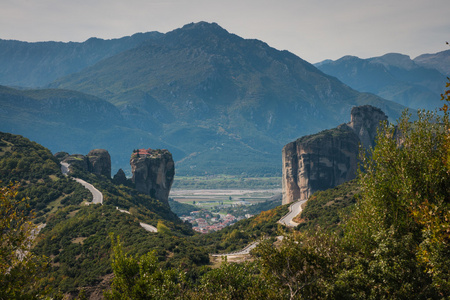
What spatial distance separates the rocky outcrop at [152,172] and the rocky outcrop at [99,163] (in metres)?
14.4

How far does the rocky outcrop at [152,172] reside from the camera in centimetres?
13839

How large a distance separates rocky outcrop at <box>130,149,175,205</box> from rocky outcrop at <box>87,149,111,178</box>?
14364mm

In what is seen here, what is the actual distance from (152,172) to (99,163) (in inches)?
900

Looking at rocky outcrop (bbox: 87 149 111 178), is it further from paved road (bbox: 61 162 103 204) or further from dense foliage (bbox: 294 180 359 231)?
dense foliage (bbox: 294 180 359 231)

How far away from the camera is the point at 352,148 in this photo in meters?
158

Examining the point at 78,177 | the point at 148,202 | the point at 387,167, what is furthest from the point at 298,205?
the point at 387,167

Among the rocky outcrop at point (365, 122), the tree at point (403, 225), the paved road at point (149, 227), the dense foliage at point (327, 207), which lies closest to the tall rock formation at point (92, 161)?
the paved road at point (149, 227)

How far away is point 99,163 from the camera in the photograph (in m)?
148

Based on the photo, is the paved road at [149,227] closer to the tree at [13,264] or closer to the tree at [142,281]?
the tree at [142,281]

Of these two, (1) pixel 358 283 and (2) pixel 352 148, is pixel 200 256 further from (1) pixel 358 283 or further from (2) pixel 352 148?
(2) pixel 352 148

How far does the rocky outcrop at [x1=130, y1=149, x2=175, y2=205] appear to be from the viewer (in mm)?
138387

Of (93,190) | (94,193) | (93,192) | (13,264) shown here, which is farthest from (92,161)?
(13,264)

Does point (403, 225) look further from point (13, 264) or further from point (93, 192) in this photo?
point (93, 192)

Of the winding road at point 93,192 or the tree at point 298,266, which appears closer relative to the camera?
the tree at point 298,266
